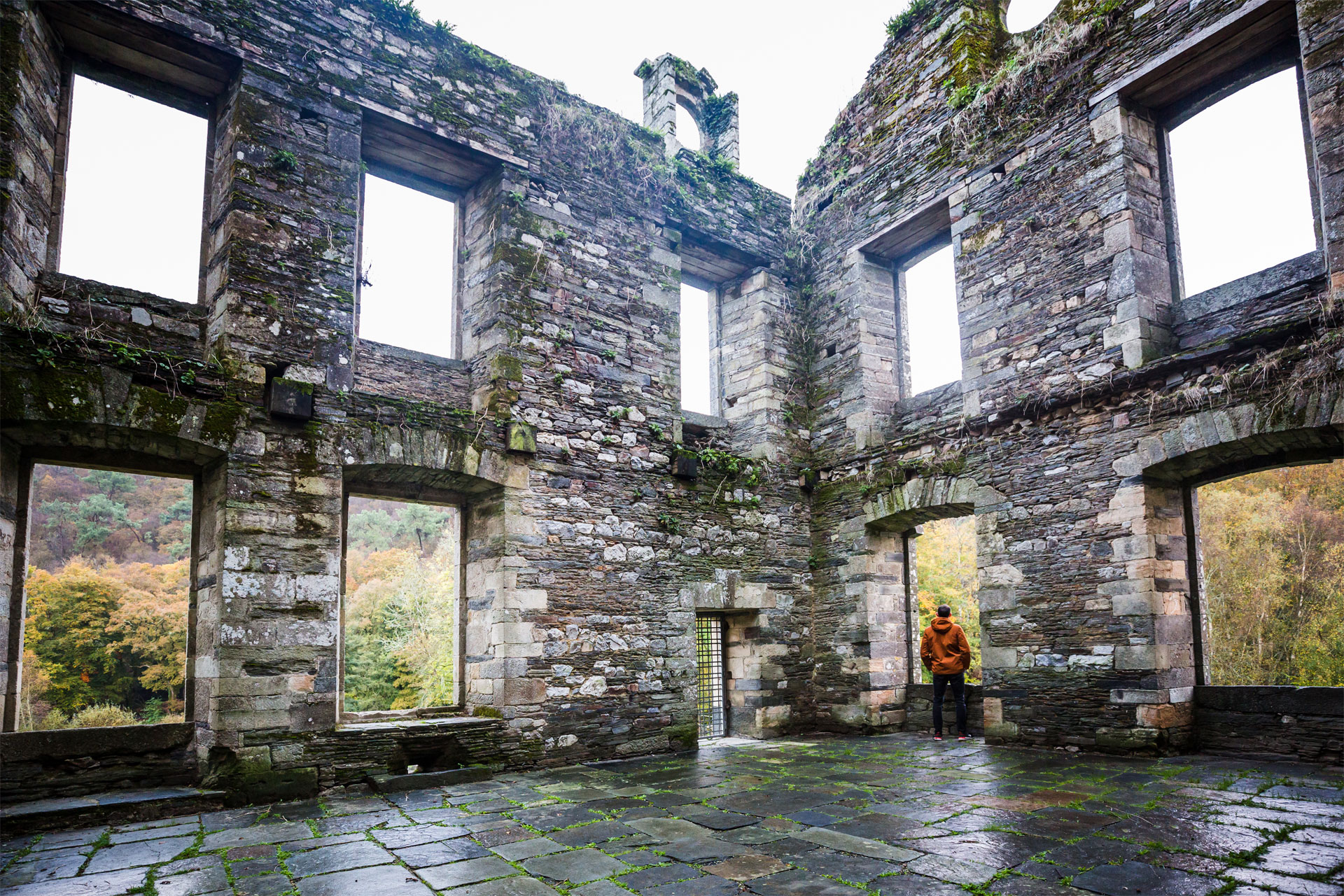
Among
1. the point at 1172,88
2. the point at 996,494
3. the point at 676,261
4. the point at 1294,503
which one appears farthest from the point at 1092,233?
the point at 1294,503

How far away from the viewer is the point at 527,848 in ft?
13.3

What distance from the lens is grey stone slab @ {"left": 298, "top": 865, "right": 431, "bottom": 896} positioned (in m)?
3.40

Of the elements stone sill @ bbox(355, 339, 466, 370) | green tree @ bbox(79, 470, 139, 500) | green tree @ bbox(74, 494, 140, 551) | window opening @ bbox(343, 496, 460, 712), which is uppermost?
stone sill @ bbox(355, 339, 466, 370)

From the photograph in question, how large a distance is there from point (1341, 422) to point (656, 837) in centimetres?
506

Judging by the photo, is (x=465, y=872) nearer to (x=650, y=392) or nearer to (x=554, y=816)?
(x=554, y=816)

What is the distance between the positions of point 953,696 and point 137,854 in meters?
6.80

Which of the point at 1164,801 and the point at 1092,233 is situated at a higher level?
the point at 1092,233

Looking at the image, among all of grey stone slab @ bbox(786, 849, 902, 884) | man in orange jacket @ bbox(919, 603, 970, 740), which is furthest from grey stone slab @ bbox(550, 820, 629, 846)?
man in orange jacket @ bbox(919, 603, 970, 740)

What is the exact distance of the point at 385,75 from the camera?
7047 millimetres

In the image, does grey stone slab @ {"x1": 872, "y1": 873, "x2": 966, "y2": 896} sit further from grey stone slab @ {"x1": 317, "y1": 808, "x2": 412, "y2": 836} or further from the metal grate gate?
the metal grate gate

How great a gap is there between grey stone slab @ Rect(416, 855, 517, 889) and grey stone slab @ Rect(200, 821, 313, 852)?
44.6 inches

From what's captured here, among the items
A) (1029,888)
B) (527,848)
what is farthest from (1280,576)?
(527,848)

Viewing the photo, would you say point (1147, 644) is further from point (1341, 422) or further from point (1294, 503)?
point (1294, 503)

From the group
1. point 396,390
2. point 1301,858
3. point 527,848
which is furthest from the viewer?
point 396,390
